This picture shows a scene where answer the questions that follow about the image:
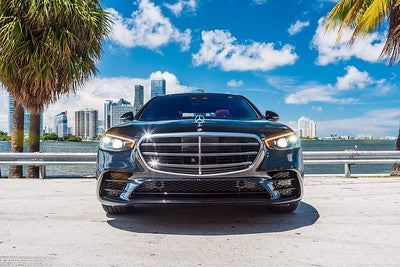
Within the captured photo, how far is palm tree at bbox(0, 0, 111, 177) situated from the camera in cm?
971

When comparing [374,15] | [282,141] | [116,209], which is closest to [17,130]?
[116,209]

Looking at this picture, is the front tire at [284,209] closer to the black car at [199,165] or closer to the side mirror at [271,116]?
the black car at [199,165]

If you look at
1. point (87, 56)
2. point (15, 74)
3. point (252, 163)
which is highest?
point (87, 56)

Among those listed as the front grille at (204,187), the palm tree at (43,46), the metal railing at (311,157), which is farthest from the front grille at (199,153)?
the palm tree at (43,46)

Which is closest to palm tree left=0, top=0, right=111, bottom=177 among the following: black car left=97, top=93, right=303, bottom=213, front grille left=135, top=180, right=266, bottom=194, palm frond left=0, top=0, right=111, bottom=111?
palm frond left=0, top=0, right=111, bottom=111

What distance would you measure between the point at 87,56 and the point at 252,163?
887cm

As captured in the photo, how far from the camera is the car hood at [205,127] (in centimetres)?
365

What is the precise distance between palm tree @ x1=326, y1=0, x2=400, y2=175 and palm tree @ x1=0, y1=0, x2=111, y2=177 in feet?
24.5

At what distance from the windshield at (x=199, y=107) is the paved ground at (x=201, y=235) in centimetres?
121

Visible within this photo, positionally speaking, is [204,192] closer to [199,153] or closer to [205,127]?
[199,153]

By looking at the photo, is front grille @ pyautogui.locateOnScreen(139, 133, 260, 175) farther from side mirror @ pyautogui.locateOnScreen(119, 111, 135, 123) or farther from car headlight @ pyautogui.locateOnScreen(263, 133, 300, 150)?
side mirror @ pyautogui.locateOnScreen(119, 111, 135, 123)

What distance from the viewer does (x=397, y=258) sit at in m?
2.80

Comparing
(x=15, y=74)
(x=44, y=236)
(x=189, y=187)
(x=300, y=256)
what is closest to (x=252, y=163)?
(x=189, y=187)

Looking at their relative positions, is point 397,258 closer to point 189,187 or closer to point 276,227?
point 276,227
